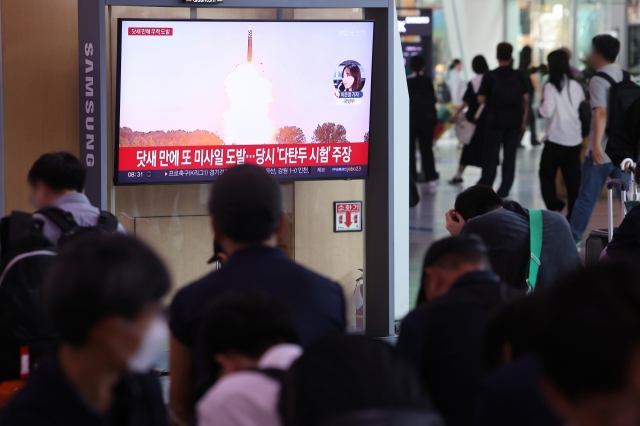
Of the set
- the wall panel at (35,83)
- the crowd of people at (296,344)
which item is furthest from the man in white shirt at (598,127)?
the crowd of people at (296,344)

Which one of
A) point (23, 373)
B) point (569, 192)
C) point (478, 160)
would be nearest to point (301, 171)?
point (23, 373)

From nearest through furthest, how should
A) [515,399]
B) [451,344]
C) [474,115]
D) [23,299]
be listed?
1. [515,399]
2. [451,344]
3. [23,299]
4. [474,115]

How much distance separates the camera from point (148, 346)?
1.51m

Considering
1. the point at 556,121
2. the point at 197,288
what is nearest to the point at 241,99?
the point at 197,288

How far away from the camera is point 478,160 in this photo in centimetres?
1295

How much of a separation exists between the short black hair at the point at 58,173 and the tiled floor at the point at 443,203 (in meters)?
3.63

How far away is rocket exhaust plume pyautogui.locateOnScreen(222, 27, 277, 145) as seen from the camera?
4930 millimetres

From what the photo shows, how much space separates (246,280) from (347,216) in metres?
3.30

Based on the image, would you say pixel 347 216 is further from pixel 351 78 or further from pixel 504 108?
pixel 504 108

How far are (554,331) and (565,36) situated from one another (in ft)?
84.1

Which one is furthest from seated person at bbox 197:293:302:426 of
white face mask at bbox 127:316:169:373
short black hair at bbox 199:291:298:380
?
white face mask at bbox 127:316:169:373

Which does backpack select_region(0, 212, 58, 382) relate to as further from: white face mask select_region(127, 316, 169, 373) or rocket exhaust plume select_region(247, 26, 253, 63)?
rocket exhaust plume select_region(247, 26, 253, 63)

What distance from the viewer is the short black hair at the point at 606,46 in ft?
24.4

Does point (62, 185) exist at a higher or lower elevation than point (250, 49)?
lower
